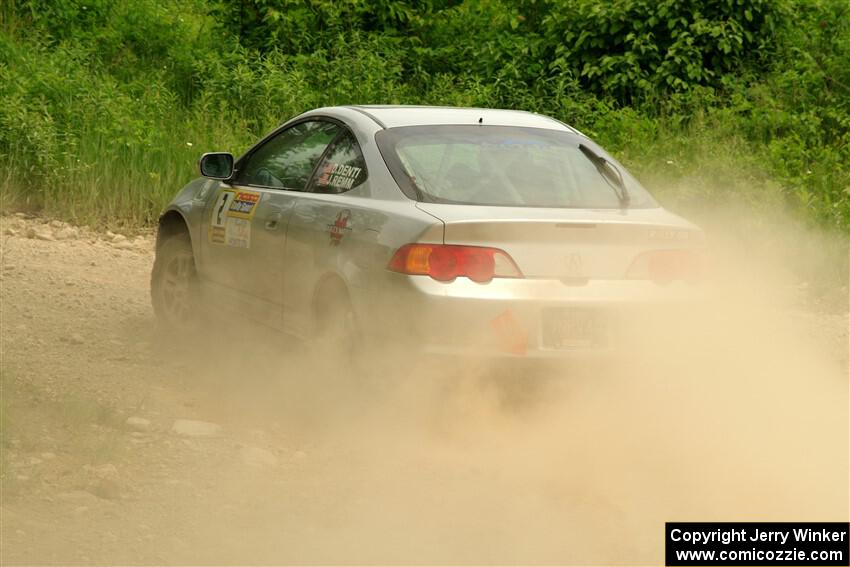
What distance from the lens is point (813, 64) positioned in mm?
14266

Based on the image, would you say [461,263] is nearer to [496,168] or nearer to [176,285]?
[496,168]

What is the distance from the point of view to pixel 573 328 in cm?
548

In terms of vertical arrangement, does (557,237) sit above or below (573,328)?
above

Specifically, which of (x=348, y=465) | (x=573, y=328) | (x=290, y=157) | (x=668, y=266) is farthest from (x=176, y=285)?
(x=668, y=266)

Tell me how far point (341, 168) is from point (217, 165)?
1147mm

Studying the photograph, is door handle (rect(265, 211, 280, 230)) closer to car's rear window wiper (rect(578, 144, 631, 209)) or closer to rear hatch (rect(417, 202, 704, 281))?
rear hatch (rect(417, 202, 704, 281))

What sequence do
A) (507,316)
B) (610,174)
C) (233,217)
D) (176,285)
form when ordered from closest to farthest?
1. (507,316)
2. (610,174)
3. (233,217)
4. (176,285)

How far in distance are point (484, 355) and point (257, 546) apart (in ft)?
4.69

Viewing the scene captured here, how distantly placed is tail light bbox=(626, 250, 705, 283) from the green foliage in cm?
542

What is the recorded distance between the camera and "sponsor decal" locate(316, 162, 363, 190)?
6.36 m

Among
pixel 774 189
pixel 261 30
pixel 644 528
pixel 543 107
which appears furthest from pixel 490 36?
pixel 644 528

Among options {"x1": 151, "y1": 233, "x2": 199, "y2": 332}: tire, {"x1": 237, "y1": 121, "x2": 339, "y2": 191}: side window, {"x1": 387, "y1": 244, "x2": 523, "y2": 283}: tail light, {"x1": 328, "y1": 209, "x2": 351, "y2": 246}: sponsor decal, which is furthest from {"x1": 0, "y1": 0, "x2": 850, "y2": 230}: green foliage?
{"x1": 387, "y1": 244, "x2": 523, "y2": 283}: tail light

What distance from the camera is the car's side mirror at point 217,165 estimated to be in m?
7.34

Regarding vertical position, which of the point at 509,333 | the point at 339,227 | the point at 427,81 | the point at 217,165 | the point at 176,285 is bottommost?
the point at 176,285
